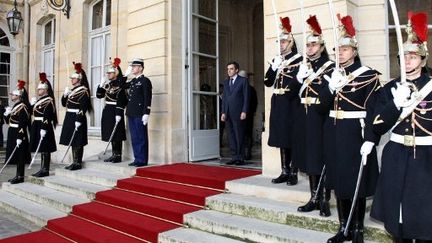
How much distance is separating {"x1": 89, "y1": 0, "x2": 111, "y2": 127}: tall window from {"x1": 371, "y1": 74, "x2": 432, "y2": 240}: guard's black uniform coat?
23.6 feet

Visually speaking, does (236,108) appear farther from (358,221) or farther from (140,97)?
(358,221)

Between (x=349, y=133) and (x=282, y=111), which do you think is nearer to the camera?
(x=349, y=133)

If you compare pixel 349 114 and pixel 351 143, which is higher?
pixel 349 114

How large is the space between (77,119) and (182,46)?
7.43ft

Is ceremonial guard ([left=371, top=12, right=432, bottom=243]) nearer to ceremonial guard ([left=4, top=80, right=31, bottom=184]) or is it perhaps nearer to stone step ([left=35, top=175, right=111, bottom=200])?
stone step ([left=35, top=175, right=111, bottom=200])

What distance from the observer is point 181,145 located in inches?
284

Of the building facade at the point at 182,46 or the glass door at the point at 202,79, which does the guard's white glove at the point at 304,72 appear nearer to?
the building facade at the point at 182,46

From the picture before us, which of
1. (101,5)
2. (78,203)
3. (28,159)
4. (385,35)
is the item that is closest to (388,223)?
(385,35)

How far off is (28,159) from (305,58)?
19.8 feet

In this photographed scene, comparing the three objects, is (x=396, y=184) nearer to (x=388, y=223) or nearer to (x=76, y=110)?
(x=388, y=223)

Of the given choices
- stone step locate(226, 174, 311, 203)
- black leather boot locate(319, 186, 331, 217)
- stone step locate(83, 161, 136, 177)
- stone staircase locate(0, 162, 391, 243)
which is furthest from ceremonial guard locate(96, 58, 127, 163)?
black leather boot locate(319, 186, 331, 217)

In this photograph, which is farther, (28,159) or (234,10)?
(234,10)

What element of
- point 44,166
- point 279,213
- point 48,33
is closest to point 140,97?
point 44,166

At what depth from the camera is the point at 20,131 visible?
7645 mm
